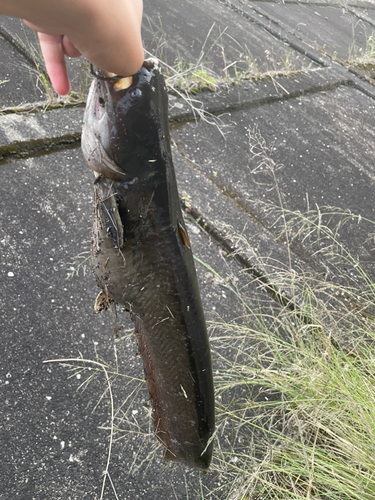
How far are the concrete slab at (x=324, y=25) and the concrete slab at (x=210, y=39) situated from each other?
73 centimetres

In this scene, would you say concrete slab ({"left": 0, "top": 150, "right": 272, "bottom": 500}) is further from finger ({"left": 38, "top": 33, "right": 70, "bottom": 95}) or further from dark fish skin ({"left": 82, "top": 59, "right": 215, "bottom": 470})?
finger ({"left": 38, "top": 33, "right": 70, "bottom": 95})

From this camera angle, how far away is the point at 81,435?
53.1 inches

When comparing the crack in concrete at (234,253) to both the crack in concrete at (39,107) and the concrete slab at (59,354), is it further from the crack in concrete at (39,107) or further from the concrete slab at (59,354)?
the crack in concrete at (39,107)

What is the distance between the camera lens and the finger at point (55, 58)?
2.74ft

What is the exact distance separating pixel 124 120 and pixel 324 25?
231 inches

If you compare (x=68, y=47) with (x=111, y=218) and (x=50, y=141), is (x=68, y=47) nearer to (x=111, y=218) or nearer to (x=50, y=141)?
(x=111, y=218)

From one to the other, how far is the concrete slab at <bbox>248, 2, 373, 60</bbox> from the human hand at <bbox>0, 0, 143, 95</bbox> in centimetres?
462

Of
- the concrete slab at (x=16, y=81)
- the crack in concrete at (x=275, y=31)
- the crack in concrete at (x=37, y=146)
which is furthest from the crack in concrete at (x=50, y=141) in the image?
the crack in concrete at (x=275, y=31)

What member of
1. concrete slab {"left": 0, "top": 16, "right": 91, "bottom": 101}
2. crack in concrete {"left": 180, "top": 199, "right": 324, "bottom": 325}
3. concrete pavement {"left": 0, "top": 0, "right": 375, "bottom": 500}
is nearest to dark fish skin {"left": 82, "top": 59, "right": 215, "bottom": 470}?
concrete pavement {"left": 0, "top": 0, "right": 375, "bottom": 500}

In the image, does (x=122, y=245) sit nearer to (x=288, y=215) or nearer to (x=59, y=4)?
(x=59, y=4)

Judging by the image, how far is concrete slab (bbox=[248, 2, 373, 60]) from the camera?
489 cm

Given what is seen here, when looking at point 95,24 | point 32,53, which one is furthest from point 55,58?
point 32,53

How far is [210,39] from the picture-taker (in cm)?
382

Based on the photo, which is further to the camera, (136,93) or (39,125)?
(39,125)
